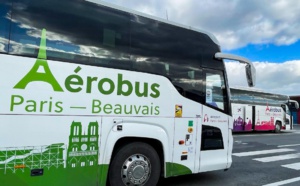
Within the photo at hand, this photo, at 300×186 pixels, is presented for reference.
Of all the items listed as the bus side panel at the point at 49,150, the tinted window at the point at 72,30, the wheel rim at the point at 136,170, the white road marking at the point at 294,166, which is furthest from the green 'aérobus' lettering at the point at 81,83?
the white road marking at the point at 294,166

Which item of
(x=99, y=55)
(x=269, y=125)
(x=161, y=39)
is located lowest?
(x=269, y=125)

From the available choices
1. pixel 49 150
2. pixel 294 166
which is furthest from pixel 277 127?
pixel 49 150

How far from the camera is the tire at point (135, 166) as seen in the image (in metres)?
4.59

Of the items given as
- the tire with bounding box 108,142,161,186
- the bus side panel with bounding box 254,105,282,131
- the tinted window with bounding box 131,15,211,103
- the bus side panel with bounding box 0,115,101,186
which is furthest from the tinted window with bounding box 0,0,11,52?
the bus side panel with bounding box 254,105,282,131

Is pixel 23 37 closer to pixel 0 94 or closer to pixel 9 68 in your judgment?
pixel 9 68

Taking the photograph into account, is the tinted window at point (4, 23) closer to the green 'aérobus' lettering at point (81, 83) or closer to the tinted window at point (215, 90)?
the green 'aérobus' lettering at point (81, 83)

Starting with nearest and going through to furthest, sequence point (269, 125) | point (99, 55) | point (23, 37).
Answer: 1. point (23, 37)
2. point (99, 55)
3. point (269, 125)

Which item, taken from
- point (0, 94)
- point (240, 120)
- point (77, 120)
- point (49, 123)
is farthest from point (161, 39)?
point (240, 120)

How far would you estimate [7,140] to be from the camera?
358cm

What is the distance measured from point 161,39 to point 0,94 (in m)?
2.89

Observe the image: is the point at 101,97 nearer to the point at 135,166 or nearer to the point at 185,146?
the point at 135,166

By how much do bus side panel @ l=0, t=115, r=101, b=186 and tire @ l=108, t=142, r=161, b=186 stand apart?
35cm

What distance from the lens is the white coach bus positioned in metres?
3.69

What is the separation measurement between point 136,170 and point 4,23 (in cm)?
302
